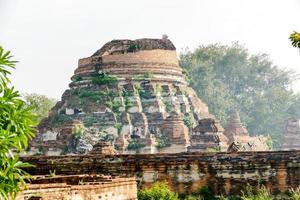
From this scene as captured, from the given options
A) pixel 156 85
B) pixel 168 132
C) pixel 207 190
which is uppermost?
pixel 156 85

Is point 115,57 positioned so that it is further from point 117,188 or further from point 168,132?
point 117,188

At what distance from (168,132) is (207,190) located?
14.1 m

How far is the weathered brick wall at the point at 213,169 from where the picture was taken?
11.9 meters

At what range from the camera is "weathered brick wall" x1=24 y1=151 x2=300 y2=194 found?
470 inches

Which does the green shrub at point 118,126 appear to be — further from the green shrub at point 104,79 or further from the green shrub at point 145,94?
the green shrub at point 104,79

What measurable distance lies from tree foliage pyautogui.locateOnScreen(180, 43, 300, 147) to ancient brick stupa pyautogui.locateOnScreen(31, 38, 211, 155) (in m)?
19.5

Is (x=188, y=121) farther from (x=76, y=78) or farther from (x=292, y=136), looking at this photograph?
(x=292, y=136)

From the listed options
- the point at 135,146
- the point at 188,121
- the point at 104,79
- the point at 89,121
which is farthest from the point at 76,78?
the point at 188,121

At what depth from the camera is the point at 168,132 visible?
2638 cm

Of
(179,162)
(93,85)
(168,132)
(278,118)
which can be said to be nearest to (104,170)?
(179,162)

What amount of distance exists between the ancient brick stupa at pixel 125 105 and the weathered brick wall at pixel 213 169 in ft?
38.7

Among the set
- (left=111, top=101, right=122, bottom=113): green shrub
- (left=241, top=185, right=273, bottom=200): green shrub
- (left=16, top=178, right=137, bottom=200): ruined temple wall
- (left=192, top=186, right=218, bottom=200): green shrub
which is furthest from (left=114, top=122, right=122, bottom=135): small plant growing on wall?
(left=16, top=178, right=137, bottom=200): ruined temple wall

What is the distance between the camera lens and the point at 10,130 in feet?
17.7

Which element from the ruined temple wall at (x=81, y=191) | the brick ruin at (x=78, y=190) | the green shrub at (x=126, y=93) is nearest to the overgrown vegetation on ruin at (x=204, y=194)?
the brick ruin at (x=78, y=190)
